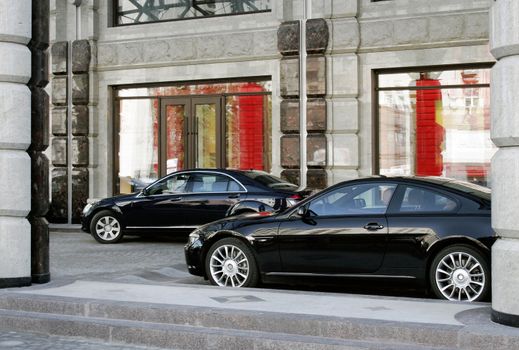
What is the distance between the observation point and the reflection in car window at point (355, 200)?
943cm

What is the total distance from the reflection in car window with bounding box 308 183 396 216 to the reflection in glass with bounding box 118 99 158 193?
11.4m

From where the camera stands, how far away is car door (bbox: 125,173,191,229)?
16.3m

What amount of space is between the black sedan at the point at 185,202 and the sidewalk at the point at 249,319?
658cm

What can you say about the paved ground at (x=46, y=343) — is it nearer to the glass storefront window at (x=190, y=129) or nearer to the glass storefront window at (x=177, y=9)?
the glass storefront window at (x=190, y=129)

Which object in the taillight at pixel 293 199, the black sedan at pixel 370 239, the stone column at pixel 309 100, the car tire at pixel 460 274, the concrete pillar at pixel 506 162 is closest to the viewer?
the concrete pillar at pixel 506 162

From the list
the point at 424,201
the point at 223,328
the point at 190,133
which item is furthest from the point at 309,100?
the point at 223,328

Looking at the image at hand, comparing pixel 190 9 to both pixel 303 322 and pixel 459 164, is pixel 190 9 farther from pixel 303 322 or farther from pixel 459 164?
pixel 303 322

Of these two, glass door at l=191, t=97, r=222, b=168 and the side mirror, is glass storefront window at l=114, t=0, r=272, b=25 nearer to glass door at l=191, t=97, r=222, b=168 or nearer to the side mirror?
glass door at l=191, t=97, r=222, b=168

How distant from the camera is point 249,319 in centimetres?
727

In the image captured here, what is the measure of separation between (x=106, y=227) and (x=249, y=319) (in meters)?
10.0

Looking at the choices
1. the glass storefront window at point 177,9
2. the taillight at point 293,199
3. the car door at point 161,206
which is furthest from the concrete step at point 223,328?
the glass storefront window at point 177,9

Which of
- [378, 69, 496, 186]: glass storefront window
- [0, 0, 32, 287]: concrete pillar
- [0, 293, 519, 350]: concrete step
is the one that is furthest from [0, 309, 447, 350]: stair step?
[378, 69, 496, 186]: glass storefront window

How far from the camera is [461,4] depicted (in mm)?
16953

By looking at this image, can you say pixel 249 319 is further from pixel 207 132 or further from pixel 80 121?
pixel 80 121
